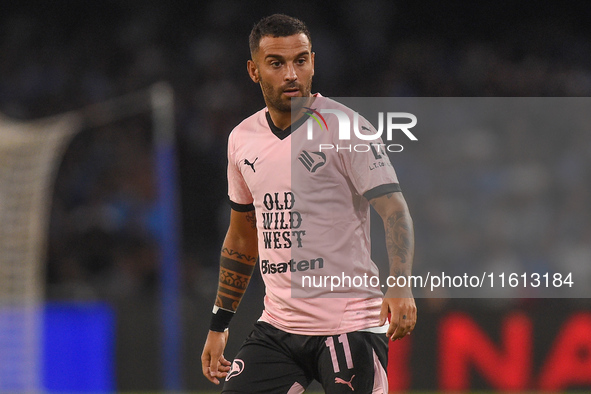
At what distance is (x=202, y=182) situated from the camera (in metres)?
9.72

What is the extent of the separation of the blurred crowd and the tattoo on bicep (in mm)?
3339

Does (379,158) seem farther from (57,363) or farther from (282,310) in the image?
(57,363)

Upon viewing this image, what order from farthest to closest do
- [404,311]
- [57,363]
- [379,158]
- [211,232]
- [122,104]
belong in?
[122,104]
[211,232]
[57,363]
[379,158]
[404,311]

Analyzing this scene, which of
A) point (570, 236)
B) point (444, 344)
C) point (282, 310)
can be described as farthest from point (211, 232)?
point (282, 310)

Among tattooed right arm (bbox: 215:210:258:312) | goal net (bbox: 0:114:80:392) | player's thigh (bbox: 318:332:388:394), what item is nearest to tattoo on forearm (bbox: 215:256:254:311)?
tattooed right arm (bbox: 215:210:258:312)

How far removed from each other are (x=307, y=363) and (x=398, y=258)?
21.0 inches

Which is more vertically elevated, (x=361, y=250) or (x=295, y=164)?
(x=295, y=164)

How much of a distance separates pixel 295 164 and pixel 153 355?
193 inches

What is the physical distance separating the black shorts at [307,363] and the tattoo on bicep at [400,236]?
1.14 ft

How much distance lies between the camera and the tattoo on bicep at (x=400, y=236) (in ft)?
9.18

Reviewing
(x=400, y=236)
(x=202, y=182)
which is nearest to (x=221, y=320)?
(x=400, y=236)

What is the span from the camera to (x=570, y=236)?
7.00 metres

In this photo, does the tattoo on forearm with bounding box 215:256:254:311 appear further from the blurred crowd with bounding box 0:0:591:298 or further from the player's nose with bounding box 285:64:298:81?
the blurred crowd with bounding box 0:0:591:298

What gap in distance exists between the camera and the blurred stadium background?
22.8ft
